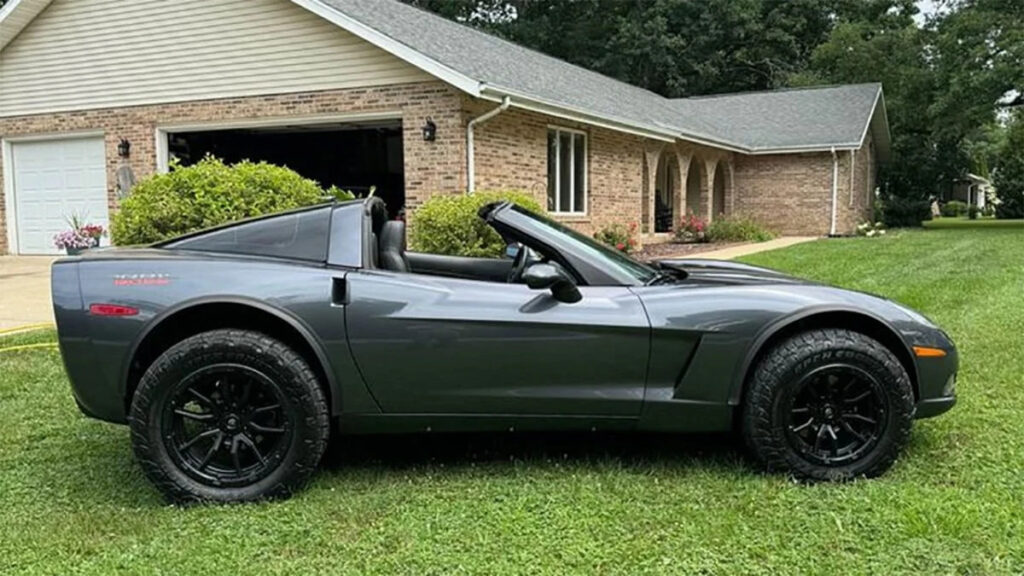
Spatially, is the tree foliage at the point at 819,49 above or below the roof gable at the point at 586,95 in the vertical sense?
above

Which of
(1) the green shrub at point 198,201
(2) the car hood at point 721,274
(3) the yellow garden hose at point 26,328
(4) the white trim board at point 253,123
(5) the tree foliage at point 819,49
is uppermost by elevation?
(5) the tree foliage at point 819,49

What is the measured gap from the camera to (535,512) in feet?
10.2

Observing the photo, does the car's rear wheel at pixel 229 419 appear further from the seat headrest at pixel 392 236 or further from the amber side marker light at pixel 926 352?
the amber side marker light at pixel 926 352

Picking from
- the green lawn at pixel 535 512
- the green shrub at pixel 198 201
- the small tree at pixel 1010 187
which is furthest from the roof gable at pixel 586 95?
the small tree at pixel 1010 187

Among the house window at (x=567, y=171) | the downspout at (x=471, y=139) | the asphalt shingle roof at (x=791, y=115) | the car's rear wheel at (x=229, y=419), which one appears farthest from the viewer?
the asphalt shingle roof at (x=791, y=115)

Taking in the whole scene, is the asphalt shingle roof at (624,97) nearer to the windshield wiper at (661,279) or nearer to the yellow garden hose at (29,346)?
the yellow garden hose at (29,346)

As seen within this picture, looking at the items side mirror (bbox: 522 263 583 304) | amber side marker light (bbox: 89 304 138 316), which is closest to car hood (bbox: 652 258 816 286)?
side mirror (bbox: 522 263 583 304)

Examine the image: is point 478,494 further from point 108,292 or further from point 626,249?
point 626,249

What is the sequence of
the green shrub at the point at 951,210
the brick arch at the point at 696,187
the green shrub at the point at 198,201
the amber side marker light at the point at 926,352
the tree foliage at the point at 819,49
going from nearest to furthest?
the amber side marker light at the point at 926,352 < the green shrub at the point at 198,201 < the brick arch at the point at 696,187 < the tree foliage at the point at 819,49 < the green shrub at the point at 951,210

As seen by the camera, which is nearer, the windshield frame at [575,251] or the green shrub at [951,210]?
the windshield frame at [575,251]

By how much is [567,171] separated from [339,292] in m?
11.9

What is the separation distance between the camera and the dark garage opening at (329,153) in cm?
1587

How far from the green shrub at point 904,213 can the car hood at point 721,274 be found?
92.5 ft

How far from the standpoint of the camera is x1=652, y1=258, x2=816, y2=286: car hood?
3.72m
